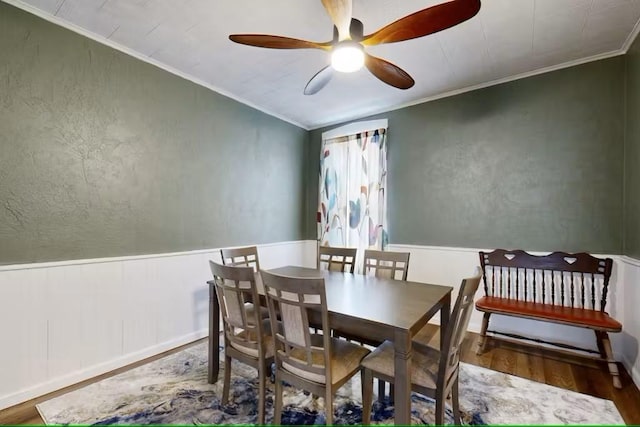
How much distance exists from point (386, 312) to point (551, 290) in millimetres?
2207

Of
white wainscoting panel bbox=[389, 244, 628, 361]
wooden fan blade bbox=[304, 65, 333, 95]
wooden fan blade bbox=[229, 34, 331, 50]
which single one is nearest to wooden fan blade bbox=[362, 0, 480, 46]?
wooden fan blade bbox=[229, 34, 331, 50]

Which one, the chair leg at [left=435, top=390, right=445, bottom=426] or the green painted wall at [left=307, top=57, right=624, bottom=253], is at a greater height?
the green painted wall at [left=307, top=57, right=624, bottom=253]

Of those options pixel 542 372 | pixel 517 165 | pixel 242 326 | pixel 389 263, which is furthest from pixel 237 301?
pixel 517 165

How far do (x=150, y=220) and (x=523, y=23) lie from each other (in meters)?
3.46

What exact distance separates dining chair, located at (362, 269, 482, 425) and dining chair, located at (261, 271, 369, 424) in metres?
0.11

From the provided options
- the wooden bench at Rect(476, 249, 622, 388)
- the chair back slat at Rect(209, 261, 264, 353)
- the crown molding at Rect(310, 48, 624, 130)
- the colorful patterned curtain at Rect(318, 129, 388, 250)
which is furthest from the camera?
the colorful patterned curtain at Rect(318, 129, 388, 250)

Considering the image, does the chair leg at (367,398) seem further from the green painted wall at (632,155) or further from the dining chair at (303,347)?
the green painted wall at (632,155)

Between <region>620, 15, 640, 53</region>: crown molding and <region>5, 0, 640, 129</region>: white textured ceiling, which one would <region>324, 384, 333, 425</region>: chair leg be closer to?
<region>5, 0, 640, 129</region>: white textured ceiling

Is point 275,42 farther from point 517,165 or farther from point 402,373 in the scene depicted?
point 517,165

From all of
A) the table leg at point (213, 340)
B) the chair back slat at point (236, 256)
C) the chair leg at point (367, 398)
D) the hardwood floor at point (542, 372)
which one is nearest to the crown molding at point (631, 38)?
the hardwood floor at point (542, 372)

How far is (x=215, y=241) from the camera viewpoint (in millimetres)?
3258

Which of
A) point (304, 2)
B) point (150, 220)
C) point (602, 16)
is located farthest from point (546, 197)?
point (150, 220)

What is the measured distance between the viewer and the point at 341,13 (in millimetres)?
1584

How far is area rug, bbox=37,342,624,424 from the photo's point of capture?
1.78 meters
